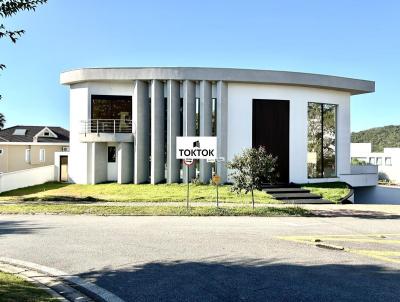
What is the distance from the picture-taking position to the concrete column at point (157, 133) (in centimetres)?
2584

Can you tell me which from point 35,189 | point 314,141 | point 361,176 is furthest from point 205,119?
point 361,176

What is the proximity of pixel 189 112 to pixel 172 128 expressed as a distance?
1503mm

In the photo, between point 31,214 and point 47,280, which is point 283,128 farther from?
point 47,280

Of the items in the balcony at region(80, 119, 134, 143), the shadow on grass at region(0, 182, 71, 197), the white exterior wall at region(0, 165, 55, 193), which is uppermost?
the balcony at region(80, 119, 134, 143)

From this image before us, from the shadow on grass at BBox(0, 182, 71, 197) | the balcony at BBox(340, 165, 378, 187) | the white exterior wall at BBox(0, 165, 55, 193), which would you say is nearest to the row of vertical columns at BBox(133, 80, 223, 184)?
the shadow on grass at BBox(0, 182, 71, 197)

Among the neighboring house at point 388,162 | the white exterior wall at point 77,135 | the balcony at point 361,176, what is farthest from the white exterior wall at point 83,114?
the neighboring house at point 388,162

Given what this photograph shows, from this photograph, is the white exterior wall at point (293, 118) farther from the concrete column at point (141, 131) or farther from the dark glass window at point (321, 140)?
the concrete column at point (141, 131)

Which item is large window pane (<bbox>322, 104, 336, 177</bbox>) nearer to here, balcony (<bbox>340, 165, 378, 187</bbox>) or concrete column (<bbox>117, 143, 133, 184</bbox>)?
balcony (<bbox>340, 165, 378, 187</bbox>)

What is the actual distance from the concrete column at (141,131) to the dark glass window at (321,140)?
11017 mm

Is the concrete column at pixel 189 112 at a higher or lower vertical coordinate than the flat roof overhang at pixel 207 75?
lower

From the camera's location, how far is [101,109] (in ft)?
91.0

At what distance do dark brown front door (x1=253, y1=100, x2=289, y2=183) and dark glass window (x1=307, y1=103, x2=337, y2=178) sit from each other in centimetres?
189

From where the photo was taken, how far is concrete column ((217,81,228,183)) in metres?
25.6

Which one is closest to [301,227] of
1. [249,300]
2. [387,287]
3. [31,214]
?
[387,287]
